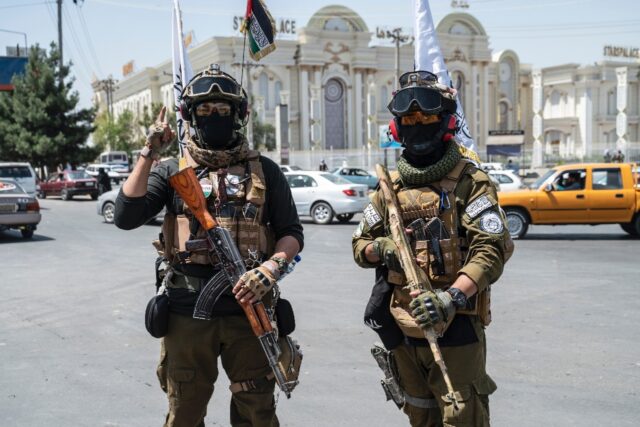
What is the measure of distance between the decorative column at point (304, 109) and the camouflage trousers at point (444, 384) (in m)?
58.1

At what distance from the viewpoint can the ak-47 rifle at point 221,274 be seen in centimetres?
317

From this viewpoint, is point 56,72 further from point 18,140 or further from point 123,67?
point 123,67

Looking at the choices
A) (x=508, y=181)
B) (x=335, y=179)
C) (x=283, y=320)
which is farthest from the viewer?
(x=508, y=181)

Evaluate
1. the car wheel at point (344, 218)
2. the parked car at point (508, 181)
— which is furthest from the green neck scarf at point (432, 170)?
the parked car at point (508, 181)

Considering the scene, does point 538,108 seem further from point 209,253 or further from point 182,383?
point 182,383

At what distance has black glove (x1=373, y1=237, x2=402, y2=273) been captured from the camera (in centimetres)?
314

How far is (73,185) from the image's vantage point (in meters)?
29.7

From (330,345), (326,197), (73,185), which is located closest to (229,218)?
(330,345)

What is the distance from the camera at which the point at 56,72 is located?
1601 inches

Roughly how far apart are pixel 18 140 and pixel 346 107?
105ft

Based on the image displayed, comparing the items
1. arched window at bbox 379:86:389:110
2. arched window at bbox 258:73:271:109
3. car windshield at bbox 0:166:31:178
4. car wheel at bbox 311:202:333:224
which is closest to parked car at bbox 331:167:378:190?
car wheel at bbox 311:202:333:224

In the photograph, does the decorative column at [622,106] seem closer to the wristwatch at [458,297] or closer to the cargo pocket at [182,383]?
the wristwatch at [458,297]

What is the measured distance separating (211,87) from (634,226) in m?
12.9

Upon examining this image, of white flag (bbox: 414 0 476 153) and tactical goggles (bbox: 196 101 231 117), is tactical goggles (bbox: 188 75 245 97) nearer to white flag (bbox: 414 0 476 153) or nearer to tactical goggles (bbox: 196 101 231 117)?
tactical goggles (bbox: 196 101 231 117)
